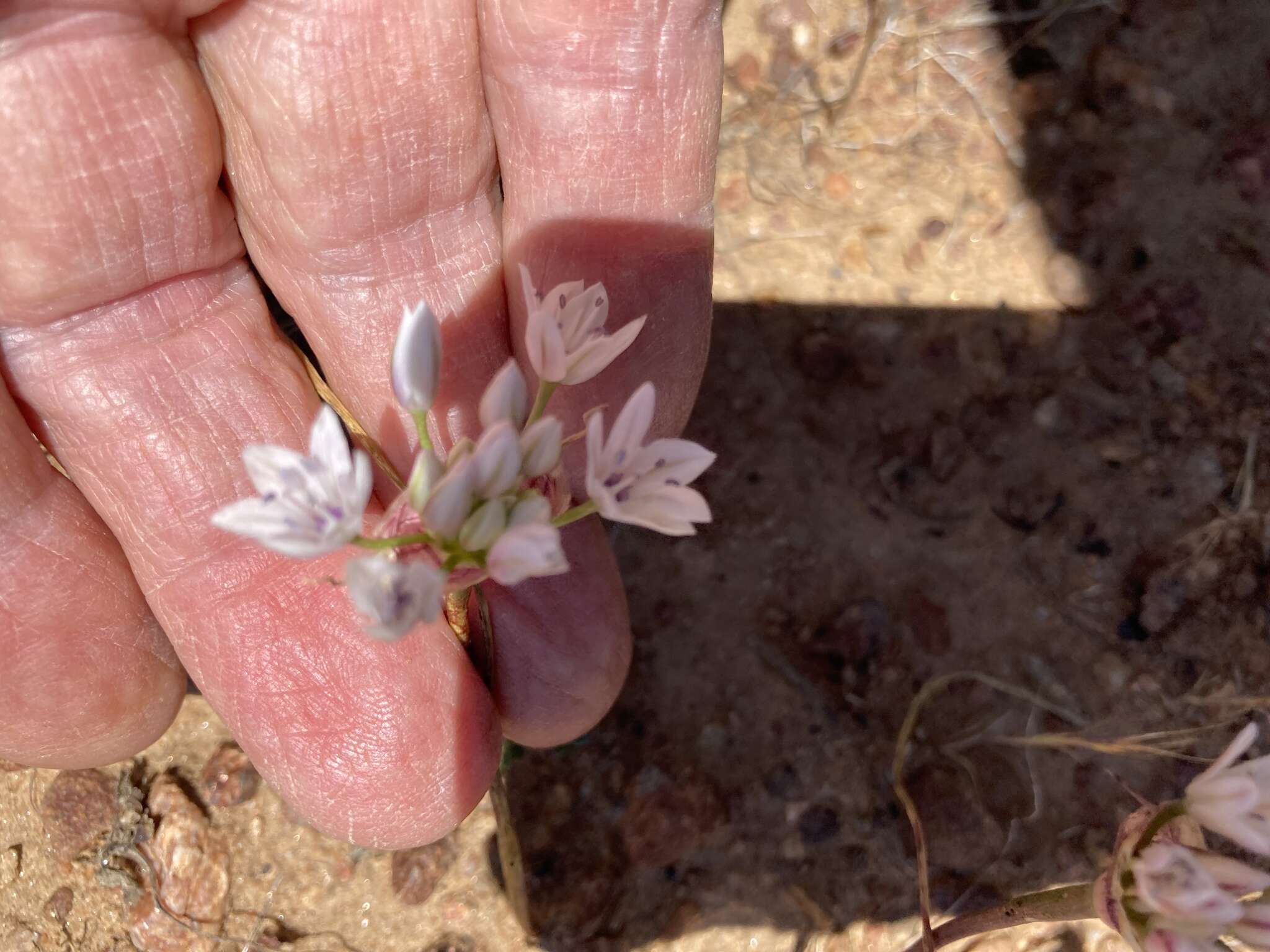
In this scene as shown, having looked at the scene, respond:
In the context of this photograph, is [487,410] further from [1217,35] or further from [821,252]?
[1217,35]

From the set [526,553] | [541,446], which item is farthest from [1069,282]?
[526,553]

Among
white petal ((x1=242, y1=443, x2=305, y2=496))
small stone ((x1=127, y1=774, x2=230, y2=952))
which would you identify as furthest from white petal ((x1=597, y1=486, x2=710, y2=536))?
small stone ((x1=127, y1=774, x2=230, y2=952))

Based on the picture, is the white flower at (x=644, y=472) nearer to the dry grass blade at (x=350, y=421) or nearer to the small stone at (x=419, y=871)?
the dry grass blade at (x=350, y=421)

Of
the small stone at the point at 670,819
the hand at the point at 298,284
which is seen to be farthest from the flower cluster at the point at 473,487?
the small stone at the point at 670,819

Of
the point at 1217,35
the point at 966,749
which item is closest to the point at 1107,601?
the point at 966,749

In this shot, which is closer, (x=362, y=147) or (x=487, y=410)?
(x=487, y=410)

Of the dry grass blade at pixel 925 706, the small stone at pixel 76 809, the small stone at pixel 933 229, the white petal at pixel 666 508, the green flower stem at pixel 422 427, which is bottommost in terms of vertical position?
the small stone at pixel 76 809

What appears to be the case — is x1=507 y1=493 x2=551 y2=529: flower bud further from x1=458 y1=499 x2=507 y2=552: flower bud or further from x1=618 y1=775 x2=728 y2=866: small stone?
x1=618 y1=775 x2=728 y2=866: small stone
